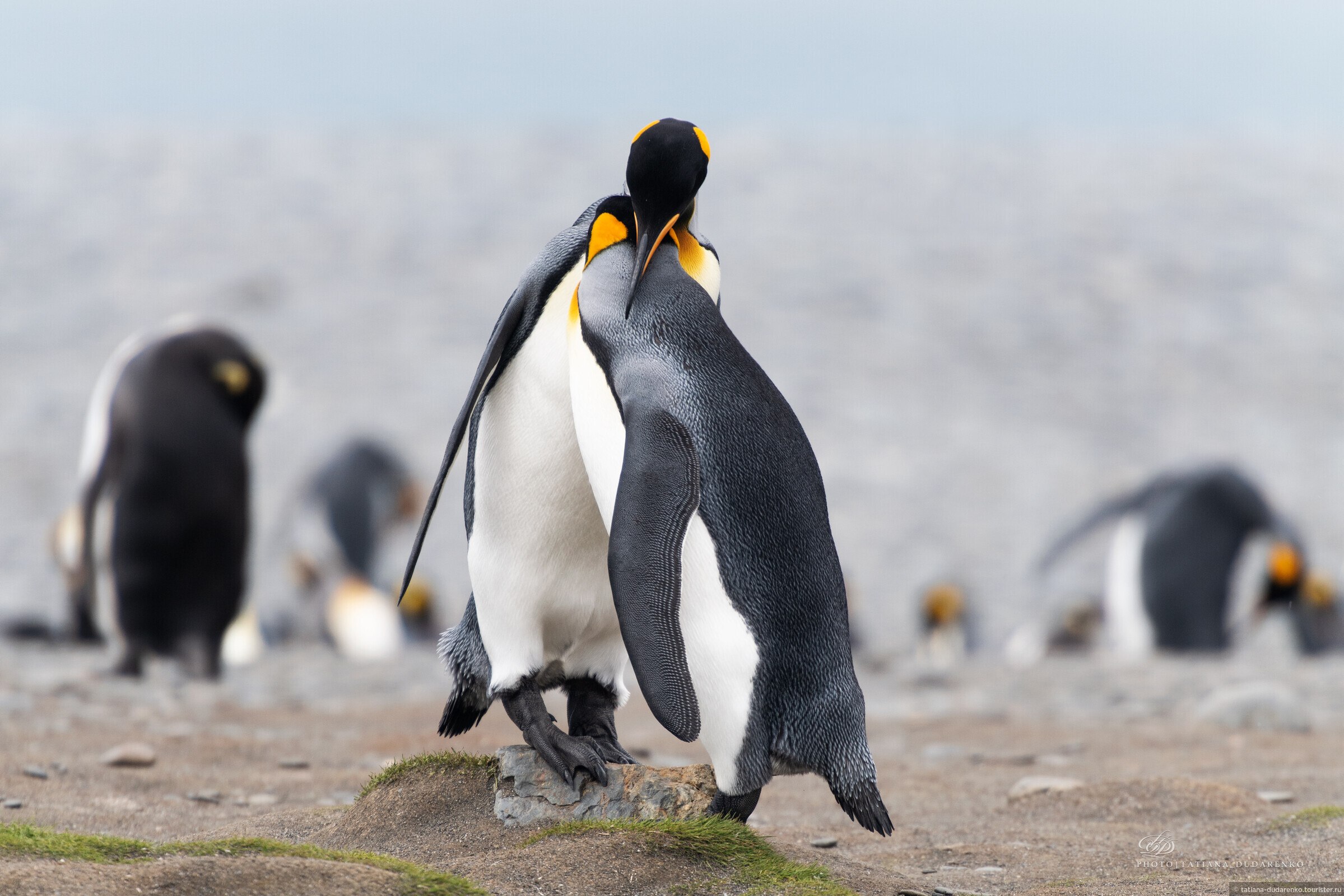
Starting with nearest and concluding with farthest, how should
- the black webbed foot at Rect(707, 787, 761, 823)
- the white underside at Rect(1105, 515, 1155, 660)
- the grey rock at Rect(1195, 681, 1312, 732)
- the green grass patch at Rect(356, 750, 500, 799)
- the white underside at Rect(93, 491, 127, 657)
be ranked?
the black webbed foot at Rect(707, 787, 761, 823), the green grass patch at Rect(356, 750, 500, 799), the grey rock at Rect(1195, 681, 1312, 732), the white underside at Rect(93, 491, 127, 657), the white underside at Rect(1105, 515, 1155, 660)

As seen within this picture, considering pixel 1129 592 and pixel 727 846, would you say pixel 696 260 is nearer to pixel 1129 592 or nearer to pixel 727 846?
pixel 727 846

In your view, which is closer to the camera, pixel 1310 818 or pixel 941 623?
pixel 1310 818

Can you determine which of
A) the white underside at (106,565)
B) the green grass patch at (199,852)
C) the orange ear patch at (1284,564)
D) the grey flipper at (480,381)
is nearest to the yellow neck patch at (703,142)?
the grey flipper at (480,381)

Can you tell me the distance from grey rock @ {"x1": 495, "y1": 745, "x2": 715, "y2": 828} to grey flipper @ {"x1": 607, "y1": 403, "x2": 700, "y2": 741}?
37 centimetres

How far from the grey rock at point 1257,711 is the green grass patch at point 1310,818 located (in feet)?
8.25

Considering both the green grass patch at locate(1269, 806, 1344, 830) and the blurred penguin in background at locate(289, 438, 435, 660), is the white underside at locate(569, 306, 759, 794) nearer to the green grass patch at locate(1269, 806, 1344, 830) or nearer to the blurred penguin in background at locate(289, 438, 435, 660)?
the green grass patch at locate(1269, 806, 1344, 830)

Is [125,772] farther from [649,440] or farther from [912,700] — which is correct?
[912,700]

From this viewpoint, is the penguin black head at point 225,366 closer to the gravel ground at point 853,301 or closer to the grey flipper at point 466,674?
the grey flipper at point 466,674

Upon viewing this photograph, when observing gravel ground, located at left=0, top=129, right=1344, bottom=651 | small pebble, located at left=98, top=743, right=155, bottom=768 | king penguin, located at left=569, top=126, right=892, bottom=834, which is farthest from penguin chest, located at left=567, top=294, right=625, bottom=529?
gravel ground, located at left=0, top=129, right=1344, bottom=651

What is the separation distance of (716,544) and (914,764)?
9.28ft

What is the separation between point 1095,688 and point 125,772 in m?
5.46

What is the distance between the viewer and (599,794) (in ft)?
9.69

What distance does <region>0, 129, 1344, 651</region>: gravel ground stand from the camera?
21781 millimetres

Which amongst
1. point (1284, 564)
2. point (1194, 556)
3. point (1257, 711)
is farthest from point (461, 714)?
point (1284, 564)
